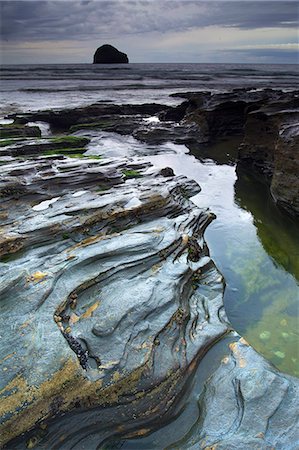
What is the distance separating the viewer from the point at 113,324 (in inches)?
207

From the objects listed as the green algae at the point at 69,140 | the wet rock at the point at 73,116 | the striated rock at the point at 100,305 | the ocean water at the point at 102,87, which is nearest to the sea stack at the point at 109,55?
the ocean water at the point at 102,87

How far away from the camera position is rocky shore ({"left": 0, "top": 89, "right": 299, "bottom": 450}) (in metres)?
4.16

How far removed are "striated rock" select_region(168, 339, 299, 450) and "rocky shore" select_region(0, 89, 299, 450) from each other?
0.04ft

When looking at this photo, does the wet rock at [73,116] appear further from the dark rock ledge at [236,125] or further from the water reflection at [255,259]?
the water reflection at [255,259]

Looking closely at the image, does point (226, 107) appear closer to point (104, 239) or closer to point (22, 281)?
point (104, 239)

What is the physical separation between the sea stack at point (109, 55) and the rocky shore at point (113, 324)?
599 ft

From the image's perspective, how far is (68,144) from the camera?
1803 centimetres

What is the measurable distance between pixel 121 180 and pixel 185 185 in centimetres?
229

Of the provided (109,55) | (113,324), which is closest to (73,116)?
(113,324)

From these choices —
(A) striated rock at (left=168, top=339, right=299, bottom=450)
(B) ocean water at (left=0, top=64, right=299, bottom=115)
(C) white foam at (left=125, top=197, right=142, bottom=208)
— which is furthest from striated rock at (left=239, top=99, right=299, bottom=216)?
(B) ocean water at (left=0, top=64, right=299, bottom=115)

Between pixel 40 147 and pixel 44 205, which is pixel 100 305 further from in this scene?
pixel 40 147

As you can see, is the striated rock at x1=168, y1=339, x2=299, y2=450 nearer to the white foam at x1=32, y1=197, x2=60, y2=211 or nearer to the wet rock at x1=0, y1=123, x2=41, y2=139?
the white foam at x1=32, y1=197, x2=60, y2=211

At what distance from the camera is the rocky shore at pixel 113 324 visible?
4156 millimetres

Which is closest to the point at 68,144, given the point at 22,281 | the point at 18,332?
the point at 22,281
